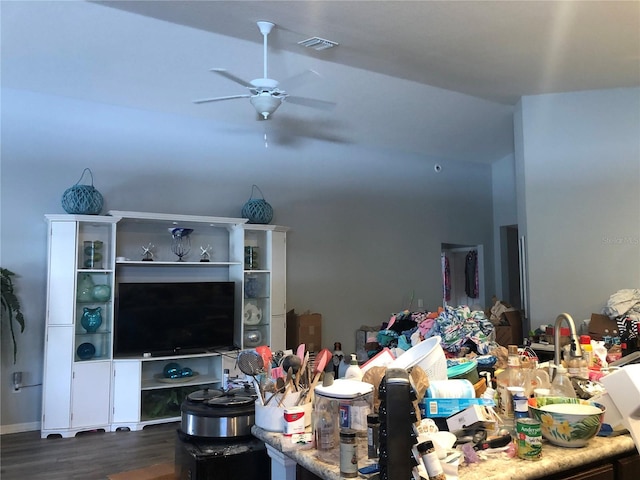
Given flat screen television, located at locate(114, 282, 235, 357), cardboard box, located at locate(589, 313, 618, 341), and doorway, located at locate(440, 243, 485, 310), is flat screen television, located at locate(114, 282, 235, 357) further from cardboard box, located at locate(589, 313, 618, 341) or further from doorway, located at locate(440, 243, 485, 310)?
doorway, located at locate(440, 243, 485, 310)

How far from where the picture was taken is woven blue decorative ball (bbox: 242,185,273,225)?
5.35 metres

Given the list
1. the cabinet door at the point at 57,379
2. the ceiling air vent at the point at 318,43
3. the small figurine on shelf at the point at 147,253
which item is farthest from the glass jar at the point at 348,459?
the small figurine on shelf at the point at 147,253

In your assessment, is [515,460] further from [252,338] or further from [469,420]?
[252,338]

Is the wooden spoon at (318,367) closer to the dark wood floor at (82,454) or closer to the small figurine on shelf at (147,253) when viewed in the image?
the dark wood floor at (82,454)

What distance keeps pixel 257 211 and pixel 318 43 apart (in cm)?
192

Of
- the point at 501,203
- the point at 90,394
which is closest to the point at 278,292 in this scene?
the point at 90,394

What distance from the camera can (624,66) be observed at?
178 inches

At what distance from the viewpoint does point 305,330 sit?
564 cm

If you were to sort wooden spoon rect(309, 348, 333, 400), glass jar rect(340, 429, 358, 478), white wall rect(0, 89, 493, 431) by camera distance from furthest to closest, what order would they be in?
1. white wall rect(0, 89, 493, 431)
2. wooden spoon rect(309, 348, 333, 400)
3. glass jar rect(340, 429, 358, 478)

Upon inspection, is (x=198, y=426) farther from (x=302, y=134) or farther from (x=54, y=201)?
(x=302, y=134)

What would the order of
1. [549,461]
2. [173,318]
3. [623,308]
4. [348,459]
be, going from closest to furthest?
1. [348,459]
2. [549,461]
3. [623,308]
4. [173,318]

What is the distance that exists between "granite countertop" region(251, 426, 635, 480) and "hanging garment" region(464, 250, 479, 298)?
621 centimetres

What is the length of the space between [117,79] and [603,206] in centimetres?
479

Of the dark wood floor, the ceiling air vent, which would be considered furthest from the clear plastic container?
the ceiling air vent
